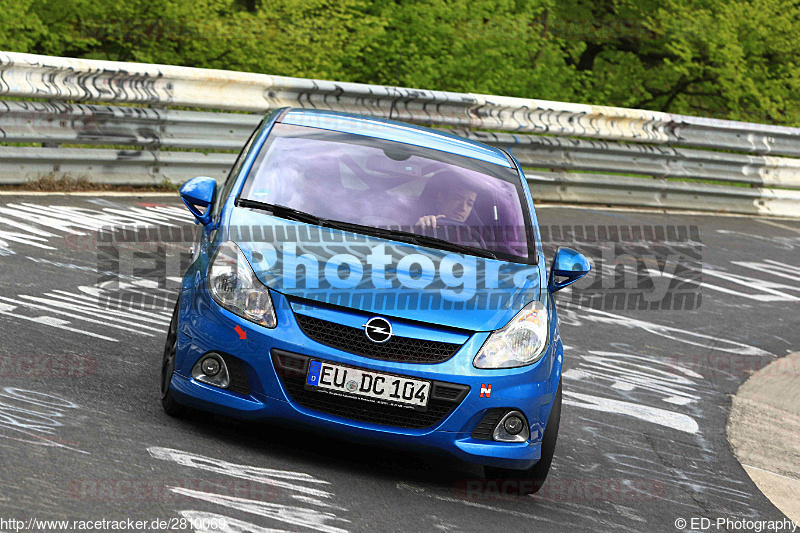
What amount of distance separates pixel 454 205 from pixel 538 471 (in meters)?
1.58

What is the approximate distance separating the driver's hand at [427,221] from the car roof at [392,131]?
2.54ft

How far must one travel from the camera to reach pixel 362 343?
5105 millimetres

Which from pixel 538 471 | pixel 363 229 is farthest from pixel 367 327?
pixel 538 471

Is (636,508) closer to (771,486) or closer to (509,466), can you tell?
(509,466)

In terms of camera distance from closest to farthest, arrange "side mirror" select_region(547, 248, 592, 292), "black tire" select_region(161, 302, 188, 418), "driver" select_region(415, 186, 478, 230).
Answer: "black tire" select_region(161, 302, 188, 418) → "driver" select_region(415, 186, 478, 230) → "side mirror" select_region(547, 248, 592, 292)

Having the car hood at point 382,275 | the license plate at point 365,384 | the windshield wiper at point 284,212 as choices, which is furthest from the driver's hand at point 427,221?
the license plate at point 365,384

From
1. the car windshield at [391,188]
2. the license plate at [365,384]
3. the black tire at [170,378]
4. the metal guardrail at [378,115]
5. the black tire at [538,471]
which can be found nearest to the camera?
the license plate at [365,384]

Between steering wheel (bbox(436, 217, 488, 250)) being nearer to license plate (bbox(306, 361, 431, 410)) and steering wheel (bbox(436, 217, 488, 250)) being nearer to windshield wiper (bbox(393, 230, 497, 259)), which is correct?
windshield wiper (bbox(393, 230, 497, 259))

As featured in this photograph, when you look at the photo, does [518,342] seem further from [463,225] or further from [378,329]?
[463,225]

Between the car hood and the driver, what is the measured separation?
13.6 inches

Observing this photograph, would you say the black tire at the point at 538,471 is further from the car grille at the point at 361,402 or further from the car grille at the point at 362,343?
the car grille at the point at 362,343

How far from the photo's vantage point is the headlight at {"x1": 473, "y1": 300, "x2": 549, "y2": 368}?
5301 millimetres

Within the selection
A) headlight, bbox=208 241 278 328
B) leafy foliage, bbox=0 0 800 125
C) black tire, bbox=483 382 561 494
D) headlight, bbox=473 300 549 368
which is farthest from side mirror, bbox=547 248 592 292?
leafy foliage, bbox=0 0 800 125

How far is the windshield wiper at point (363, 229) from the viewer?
5.89 metres
